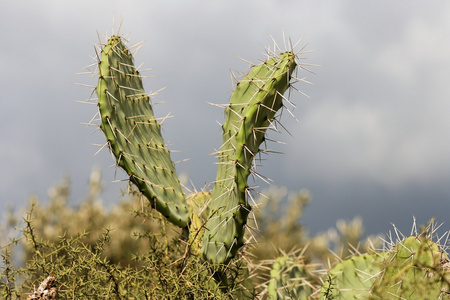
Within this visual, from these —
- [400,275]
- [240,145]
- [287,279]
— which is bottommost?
[287,279]

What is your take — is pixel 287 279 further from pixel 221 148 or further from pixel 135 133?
pixel 135 133

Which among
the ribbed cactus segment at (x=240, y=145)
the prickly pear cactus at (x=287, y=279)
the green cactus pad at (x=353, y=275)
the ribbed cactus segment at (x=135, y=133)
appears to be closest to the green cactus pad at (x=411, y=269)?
the green cactus pad at (x=353, y=275)

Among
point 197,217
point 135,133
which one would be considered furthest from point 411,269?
point 135,133

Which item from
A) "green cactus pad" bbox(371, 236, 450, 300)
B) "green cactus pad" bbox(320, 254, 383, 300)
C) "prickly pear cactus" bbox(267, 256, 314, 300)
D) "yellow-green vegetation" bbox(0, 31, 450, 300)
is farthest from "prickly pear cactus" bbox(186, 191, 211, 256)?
"green cactus pad" bbox(371, 236, 450, 300)

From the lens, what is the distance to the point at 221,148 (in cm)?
235

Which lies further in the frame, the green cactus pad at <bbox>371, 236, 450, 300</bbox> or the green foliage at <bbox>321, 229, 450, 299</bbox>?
the green cactus pad at <bbox>371, 236, 450, 300</bbox>

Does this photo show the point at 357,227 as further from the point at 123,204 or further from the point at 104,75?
the point at 104,75

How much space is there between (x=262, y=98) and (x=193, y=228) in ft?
2.23

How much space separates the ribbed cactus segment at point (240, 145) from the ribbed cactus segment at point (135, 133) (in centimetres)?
25

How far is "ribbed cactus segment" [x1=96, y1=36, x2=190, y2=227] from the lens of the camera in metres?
2.37

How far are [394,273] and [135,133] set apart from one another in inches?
47.4

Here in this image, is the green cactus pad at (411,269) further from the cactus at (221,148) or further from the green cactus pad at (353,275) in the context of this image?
the cactus at (221,148)

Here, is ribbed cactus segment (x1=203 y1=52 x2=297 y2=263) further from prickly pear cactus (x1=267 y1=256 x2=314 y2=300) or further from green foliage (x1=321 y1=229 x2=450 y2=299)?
prickly pear cactus (x1=267 y1=256 x2=314 y2=300)

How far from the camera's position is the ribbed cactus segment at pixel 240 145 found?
86.0 inches
